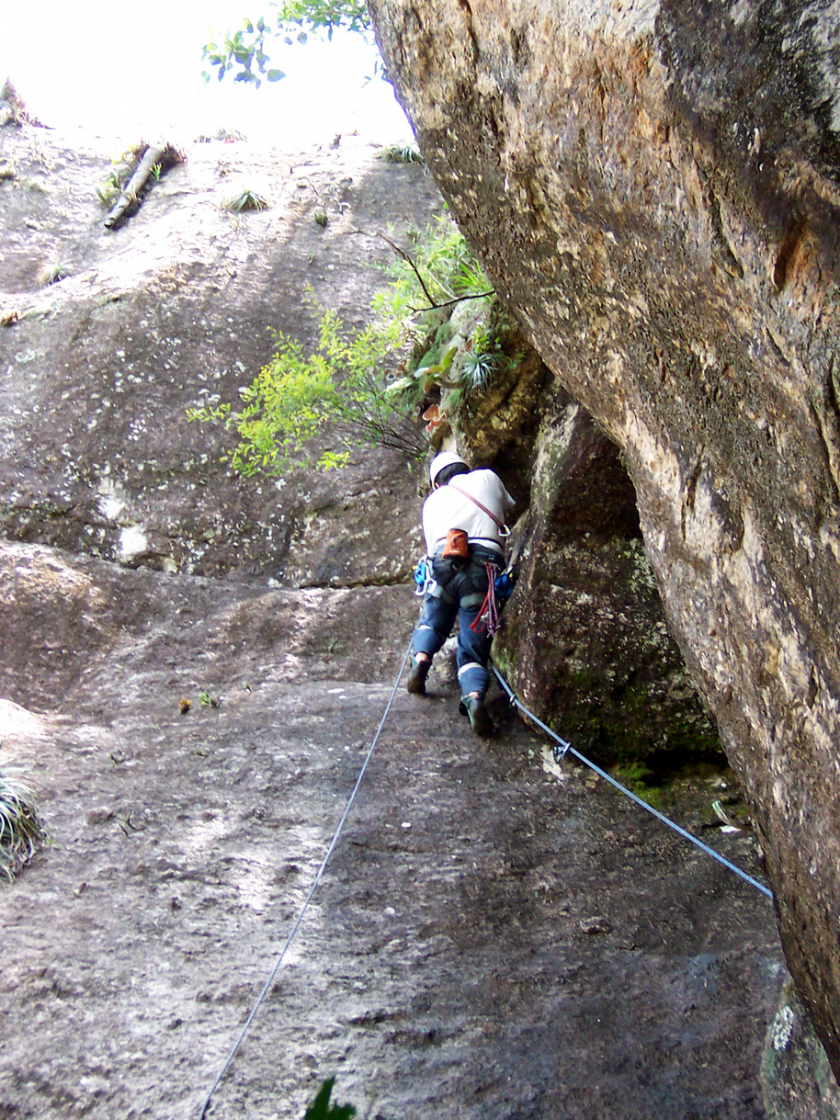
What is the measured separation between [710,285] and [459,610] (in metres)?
4.15

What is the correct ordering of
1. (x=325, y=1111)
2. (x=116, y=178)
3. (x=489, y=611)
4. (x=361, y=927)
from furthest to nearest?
1. (x=116, y=178)
2. (x=489, y=611)
3. (x=361, y=927)
4. (x=325, y=1111)

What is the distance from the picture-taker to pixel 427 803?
5051mm

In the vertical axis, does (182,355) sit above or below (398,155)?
below

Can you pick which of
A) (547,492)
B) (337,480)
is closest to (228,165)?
(337,480)

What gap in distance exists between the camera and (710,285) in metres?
2.57

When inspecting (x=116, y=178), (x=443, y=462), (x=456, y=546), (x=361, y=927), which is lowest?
(x=361, y=927)

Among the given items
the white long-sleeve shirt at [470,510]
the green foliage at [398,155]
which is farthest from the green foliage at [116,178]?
the white long-sleeve shirt at [470,510]

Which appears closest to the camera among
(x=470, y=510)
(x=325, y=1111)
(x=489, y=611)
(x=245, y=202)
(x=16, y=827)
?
(x=325, y=1111)

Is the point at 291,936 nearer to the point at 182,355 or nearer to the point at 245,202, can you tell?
the point at 182,355

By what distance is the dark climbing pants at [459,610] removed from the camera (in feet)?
20.3

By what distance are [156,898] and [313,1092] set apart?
1.43 metres

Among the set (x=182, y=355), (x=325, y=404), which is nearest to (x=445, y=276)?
(x=325, y=404)

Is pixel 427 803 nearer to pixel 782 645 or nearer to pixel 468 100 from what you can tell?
pixel 782 645

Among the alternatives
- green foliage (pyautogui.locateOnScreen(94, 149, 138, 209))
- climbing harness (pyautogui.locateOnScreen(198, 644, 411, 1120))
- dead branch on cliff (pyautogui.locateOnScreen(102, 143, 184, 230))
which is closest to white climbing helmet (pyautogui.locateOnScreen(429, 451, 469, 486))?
climbing harness (pyautogui.locateOnScreen(198, 644, 411, 1120))
